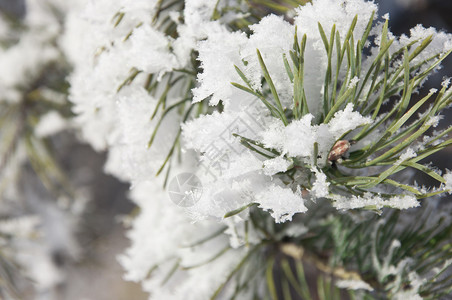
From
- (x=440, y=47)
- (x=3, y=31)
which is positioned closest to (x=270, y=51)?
(x=440, y=47)

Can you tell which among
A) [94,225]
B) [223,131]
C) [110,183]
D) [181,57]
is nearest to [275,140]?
[223,131]

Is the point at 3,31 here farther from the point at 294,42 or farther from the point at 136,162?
the point at 294,42

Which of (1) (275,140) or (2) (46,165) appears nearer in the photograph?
(1) (275,140)

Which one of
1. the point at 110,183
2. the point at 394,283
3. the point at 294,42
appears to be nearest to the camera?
the point at 294,42

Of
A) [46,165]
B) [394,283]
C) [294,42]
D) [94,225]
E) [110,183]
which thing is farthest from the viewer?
[110,183]

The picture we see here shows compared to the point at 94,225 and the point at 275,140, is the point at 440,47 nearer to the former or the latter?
the point at 275,140

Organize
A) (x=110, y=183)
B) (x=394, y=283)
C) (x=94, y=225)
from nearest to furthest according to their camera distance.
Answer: (x=394, y=283)
(x=94, y=225)
(x=110, y=183)

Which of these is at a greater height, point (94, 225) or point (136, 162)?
point (94, 225)

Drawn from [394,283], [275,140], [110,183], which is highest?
[110,183]

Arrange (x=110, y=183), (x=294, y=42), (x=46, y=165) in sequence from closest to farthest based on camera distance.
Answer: (x=294, y=42), (x=46, y=165), (x=110, y=183)
